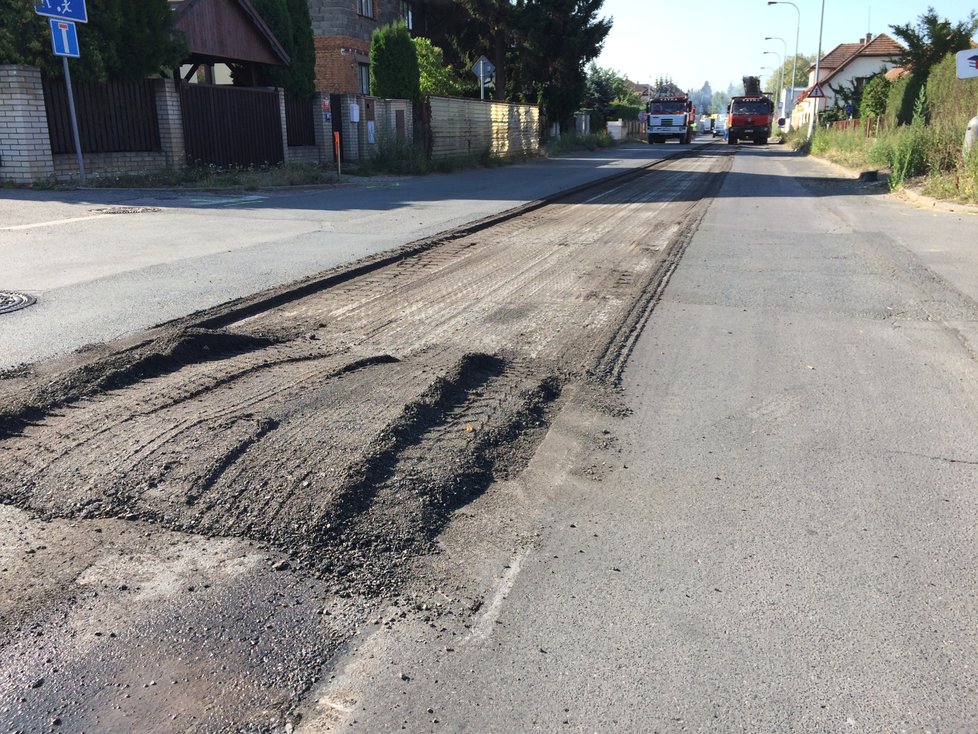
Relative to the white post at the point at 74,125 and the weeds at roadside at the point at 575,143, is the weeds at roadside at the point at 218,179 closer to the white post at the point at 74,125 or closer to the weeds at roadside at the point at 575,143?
the white post at the point at 74,125

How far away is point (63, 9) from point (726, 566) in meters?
17.8

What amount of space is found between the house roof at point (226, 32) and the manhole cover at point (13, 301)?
16.7 m

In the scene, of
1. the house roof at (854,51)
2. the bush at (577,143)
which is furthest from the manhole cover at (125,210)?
the house roof at (854,51)

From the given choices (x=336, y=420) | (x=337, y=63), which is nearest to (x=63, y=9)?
(x=336, y=420)

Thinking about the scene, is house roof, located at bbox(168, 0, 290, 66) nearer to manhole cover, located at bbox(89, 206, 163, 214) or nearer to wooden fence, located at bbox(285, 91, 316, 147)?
wooden fence, located at bbox(285, 91, 316, 147)

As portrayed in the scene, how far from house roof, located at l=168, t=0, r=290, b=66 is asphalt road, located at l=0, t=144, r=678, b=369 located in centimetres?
717

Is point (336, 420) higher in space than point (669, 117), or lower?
lower

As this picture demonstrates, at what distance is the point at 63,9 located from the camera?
16203mm

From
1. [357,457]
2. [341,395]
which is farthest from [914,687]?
[341,395]

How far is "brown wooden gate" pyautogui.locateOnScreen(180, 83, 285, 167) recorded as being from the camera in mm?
21391

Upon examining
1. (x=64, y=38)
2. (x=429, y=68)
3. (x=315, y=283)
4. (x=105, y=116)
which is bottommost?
(x=315, y=283)

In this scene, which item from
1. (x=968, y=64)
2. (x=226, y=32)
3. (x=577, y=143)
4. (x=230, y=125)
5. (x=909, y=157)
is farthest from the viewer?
(x=577, y=143)

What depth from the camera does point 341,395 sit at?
4.88 metres

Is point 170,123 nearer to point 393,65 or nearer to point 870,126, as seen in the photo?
point 393,65
